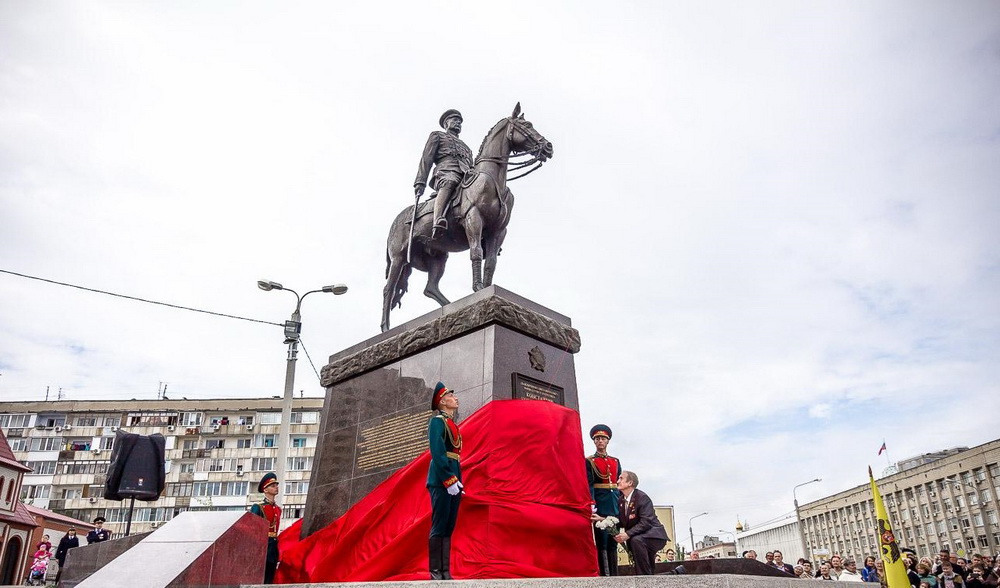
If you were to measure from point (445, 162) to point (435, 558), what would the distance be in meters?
7.21

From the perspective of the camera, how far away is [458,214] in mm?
11305

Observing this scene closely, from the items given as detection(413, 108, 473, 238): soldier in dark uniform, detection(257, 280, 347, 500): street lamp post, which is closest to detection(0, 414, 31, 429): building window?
detection(257, 280, 347, 500): street lamp post

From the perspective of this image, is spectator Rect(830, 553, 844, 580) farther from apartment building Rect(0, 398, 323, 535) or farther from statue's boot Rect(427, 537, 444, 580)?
apartment building Rect(0, 398, 323, 535)

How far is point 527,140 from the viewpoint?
11.2 metres

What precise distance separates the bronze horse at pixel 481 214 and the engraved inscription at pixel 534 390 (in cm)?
212

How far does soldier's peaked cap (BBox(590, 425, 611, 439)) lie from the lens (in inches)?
326

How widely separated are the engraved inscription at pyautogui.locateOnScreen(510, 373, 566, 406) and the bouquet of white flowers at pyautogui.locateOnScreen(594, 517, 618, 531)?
1.61m

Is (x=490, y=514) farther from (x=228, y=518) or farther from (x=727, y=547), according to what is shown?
(x=727, y=547)

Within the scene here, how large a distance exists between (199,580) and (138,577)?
0.45 meters

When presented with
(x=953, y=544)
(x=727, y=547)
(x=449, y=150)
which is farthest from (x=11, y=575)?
(x=727, y=547)

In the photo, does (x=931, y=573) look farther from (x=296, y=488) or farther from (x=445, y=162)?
(x=296, y=488)

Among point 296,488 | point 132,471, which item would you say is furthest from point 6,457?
point 132,471

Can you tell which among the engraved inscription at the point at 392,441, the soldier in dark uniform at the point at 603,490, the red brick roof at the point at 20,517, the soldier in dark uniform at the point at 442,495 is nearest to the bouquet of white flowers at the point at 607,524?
the soldier in dark uniform at the point at 603,490

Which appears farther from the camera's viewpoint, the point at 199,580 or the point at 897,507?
the point at 897,507
